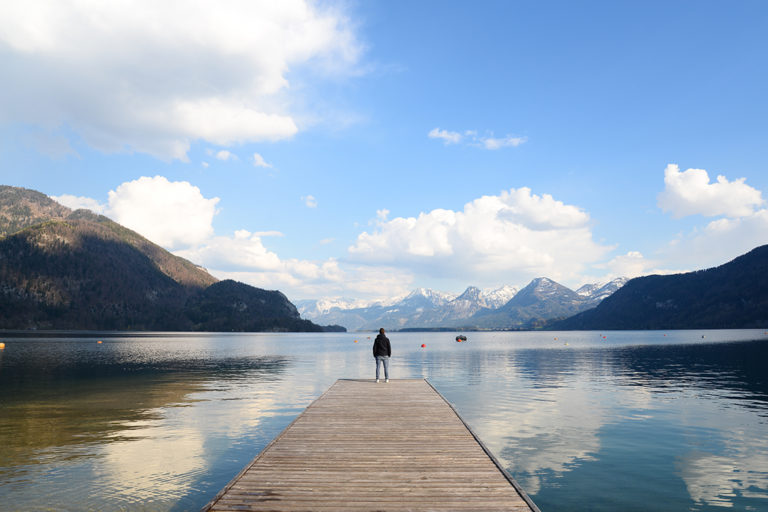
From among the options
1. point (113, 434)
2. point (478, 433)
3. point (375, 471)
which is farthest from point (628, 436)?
point (113, 434)

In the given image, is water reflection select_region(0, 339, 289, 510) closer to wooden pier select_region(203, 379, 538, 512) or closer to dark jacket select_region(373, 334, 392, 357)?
wooden pier select_region(203, 379, 538, 512)

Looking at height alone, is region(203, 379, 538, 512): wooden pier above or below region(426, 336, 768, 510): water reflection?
above

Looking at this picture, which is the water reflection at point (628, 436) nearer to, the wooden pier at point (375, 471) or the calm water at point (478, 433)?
the calm water at point (478, 433)

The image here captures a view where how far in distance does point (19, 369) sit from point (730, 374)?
289 feet

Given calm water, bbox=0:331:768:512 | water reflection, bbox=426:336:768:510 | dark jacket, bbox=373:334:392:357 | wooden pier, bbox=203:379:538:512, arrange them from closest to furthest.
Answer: wooden pier, bbox=203:379:538:512
calm water, bbox=0:331:768:512
water reflection, bbox=426:336:768:510
dark jacket, bbox=373:334:392:357

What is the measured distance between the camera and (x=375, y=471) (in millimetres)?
13773

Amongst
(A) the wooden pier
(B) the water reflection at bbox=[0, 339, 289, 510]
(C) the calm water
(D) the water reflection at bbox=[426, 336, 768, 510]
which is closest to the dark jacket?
(D) the water reflection at bbox=[426, 336, 768, 510]

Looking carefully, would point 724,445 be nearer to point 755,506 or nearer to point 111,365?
point 755,506

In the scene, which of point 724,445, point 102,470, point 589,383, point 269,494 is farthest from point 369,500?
point 589,383

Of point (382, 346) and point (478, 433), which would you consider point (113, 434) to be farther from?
point (478, 433)

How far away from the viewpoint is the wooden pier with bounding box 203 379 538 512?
1126 cm

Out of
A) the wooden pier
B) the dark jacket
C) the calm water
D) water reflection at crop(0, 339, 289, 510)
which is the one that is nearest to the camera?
the wooden pier

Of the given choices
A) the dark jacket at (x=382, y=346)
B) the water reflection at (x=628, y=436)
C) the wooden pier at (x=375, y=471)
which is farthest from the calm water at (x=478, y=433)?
the dark jacket at (x=382, y=346)

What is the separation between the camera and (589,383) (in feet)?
157
